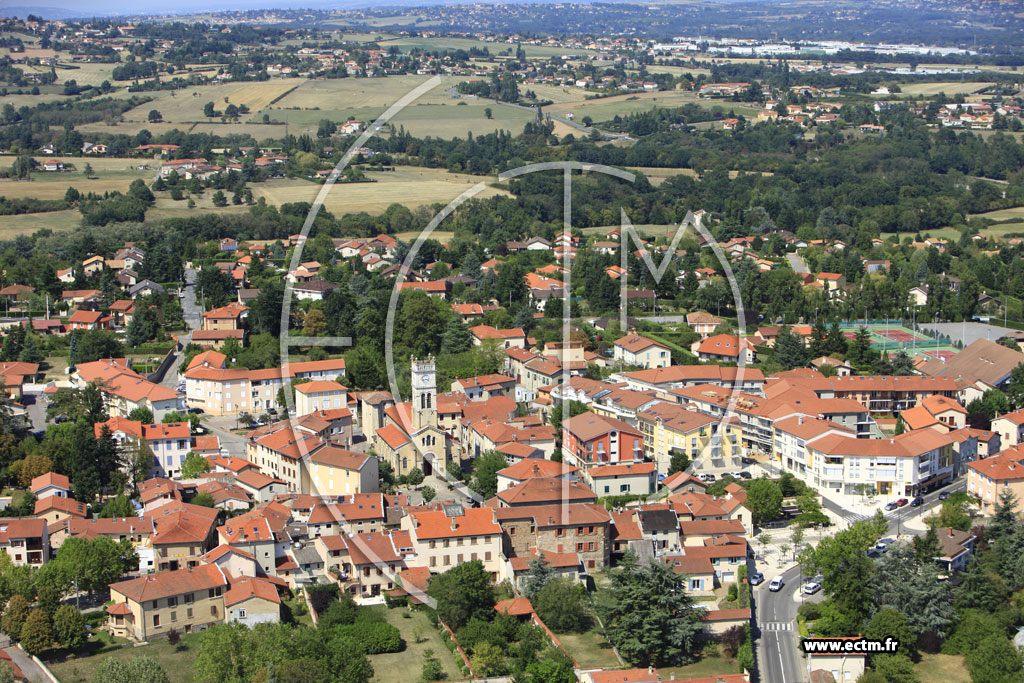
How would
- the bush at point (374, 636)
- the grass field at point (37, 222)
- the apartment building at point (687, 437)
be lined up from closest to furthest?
the bush at point (374, 636), the apartment building at point (687, 437), the grass field at point (37, 222)

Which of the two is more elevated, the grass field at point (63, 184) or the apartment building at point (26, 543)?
the grass field at point (63, 184)

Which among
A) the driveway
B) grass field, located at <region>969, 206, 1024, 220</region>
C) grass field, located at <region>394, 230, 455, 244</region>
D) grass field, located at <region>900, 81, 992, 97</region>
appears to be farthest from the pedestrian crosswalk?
grass field, located at <region>900, 81, 992, 97</region>

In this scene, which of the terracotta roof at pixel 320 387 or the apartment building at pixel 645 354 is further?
the apartment building at pixel 645 354

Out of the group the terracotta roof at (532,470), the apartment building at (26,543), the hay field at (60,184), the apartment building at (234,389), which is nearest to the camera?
the apartment building at (26,543)

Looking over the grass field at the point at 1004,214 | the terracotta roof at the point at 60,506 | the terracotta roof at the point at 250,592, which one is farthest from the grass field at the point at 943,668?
the grass field at the point at 1004,214

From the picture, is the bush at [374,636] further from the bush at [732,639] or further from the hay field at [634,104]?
the hay field at [634,104]

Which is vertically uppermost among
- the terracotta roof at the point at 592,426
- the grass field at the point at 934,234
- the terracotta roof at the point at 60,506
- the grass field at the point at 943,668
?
the terracotta roof at the point at 592,426

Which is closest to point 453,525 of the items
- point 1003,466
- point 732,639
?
point 732,639

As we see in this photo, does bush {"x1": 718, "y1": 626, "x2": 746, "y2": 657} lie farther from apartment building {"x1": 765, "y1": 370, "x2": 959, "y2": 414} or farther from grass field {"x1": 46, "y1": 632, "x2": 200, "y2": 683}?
apartment building {"x1": 765, "y1": 370, "x2": 959, "y2": 414}
